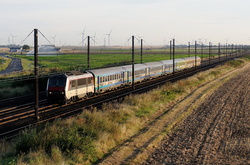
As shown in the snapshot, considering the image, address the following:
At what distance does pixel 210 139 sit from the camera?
18.2 metres

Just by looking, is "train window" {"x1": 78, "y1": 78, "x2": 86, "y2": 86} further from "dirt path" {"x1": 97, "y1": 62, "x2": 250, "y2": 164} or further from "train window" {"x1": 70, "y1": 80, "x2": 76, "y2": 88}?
"dirt path" {"x1": 97, "y1": 62, "x2": 250, "y2": 164}

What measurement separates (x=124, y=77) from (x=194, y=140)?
79.3 feet

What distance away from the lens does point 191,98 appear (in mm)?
33344

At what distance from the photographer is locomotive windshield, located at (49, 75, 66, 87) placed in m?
28.3

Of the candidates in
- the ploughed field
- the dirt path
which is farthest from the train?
the ploughed field

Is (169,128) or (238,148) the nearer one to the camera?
(238,148)

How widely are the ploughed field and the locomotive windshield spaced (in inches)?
465

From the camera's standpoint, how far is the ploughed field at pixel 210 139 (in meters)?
15.0

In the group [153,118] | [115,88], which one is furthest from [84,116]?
[115,88]

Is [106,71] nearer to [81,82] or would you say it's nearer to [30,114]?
[81,82]

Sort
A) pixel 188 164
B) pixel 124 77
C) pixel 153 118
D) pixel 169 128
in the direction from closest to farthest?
pixel 188 164
pixel 169 128
pixel 153 118
pixel 124 77

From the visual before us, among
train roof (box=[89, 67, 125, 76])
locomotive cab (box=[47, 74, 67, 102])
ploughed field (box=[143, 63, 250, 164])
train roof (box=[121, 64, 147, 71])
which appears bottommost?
ploughed field (box=[143, 63, 250, 164])

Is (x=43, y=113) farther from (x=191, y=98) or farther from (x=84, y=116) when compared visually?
(x=191, y=98)

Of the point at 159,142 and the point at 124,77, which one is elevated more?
the point at 124,77
